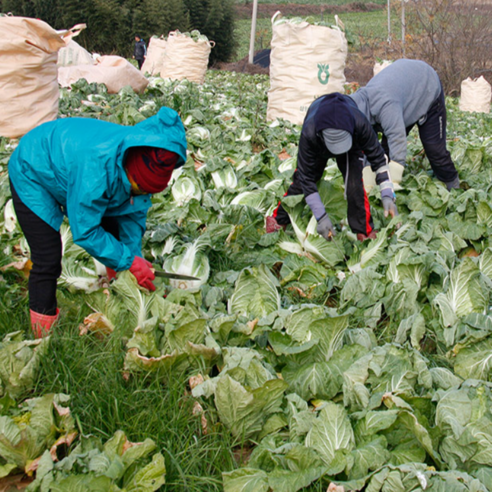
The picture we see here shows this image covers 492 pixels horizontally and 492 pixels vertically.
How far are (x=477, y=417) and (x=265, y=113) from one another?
7.34m

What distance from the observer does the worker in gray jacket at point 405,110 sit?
14.0 feet

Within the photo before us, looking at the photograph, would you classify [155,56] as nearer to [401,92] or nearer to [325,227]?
[401,92]

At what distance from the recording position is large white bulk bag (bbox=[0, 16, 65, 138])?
5258 mm

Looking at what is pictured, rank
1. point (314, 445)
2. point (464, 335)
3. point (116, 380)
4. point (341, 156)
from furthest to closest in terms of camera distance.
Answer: point (341, 156)
point (464, 335)
point (116, 380)
point (314, 445)

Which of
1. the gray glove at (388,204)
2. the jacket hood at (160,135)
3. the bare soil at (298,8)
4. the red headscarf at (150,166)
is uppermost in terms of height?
the bare soil at (298,8)

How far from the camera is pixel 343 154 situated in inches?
145

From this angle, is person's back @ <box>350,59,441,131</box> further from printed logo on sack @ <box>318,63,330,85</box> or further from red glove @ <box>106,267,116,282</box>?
red glove @ <box>106,267,116,282</box>

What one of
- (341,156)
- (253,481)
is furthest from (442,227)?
(253,481)

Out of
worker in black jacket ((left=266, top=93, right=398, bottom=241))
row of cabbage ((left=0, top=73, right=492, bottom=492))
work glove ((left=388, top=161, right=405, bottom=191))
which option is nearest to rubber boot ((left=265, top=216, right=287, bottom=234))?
row of cabbage ((left=0, top=73, right=492, bottom=492))

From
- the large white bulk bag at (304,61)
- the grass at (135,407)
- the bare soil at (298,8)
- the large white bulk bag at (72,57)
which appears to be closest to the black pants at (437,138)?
the large white bulk bag at (304,61)

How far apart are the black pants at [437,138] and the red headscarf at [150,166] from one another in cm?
339

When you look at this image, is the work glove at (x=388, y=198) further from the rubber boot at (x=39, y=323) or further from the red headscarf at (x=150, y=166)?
the rubber boot at (x=39, y=323)

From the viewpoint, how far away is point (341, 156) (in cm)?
370

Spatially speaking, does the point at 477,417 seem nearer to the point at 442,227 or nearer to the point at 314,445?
the point at 314,445
